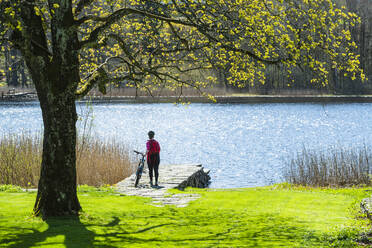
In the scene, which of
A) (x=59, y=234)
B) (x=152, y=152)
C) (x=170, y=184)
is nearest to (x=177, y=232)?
(x=59, y=234)

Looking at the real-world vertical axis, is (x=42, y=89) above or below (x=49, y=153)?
→ above

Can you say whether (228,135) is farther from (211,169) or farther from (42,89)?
(42,89)

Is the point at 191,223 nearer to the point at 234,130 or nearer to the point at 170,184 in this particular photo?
the point at 170,184

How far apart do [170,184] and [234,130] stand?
25992mm

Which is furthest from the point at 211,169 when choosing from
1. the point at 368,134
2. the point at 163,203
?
the point at 368,134

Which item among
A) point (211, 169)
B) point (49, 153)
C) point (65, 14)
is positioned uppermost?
point (65, 14)

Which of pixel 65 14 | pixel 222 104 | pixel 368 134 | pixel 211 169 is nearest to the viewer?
pixel 65 14

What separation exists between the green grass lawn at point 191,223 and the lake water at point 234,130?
18.5ft

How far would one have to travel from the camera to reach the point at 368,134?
36.2 meters

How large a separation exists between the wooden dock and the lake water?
4.96 feet

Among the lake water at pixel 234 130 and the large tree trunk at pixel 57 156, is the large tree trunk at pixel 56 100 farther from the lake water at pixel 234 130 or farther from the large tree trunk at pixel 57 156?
the lake water at pixel 234 130

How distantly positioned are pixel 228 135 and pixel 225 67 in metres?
26.9

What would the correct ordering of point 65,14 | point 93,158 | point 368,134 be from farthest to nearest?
point 368,134, point 93,158, point 65,14

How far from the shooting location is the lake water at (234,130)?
2641 cm
